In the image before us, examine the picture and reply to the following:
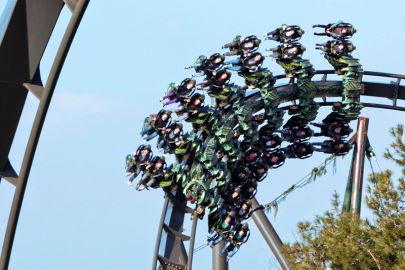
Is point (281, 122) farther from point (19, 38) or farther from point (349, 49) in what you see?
point (19, 38)

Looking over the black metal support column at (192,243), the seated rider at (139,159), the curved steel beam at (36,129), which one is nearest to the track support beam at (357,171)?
the black metal support column at (192,243)

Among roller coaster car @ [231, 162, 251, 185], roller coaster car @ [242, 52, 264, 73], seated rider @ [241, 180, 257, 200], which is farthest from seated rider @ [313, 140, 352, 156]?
roller coaster car @ [242, 52, 264, 73]

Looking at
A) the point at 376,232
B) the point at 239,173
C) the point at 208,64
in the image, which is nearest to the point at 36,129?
the point at 376,232

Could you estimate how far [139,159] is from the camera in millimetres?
15250

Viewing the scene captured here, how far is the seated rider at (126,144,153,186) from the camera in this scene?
15.2 meters

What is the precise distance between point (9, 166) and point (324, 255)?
332 cm

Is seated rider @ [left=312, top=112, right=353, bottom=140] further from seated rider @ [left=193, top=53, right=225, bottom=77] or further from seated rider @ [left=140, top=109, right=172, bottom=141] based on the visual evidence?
seated rider @ [left=140, top=109, right=172, bottom=141]

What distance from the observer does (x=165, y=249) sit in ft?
50.8

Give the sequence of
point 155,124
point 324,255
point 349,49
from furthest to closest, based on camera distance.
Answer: point 349,49 < point 155,124 < point 324,255

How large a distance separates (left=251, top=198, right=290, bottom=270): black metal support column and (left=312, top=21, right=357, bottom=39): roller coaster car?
10.4 feet

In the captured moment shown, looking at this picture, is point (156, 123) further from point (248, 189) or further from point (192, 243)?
point (248, 189)

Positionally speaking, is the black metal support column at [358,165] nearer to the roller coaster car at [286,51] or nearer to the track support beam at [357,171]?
the track support beam at [357,171]

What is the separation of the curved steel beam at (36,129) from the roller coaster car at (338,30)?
29.8 ft

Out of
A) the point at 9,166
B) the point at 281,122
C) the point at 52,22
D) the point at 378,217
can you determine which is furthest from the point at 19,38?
the point at 281,122
